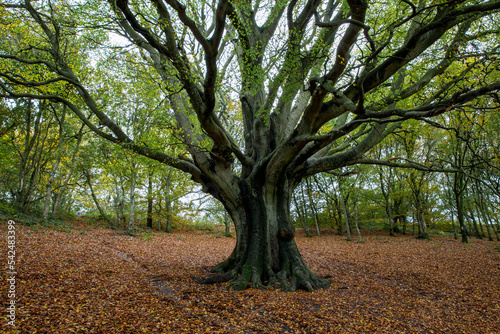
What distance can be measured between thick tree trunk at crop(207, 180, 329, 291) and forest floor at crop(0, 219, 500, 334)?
502 millimetres

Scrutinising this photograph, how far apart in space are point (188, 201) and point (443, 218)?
64.9ft

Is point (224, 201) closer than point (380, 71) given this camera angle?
No

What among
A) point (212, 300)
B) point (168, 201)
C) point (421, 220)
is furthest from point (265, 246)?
point (421, 220)

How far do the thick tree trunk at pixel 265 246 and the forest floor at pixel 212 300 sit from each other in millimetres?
502

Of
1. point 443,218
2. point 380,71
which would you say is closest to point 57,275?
point 380,71

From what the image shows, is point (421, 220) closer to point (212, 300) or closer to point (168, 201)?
point (212, 300)

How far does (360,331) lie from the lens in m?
3.69

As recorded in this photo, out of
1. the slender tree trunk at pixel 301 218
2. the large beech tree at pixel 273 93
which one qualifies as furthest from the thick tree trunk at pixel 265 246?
the slender tree trunk at pixel 301 218

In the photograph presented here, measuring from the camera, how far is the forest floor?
3659 millimetres

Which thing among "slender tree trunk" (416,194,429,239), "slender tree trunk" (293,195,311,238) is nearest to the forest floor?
"slender tree trunk" (416,194,429,239)

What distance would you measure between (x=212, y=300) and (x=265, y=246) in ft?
6.57

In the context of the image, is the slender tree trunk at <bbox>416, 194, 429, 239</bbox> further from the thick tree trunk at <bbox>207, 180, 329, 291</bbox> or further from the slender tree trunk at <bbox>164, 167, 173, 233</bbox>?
the slender tree trunk at <bbox>164, 167, 173, 233</bbox>

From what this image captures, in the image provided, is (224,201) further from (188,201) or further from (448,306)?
(188,201)

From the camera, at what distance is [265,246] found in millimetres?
6406
